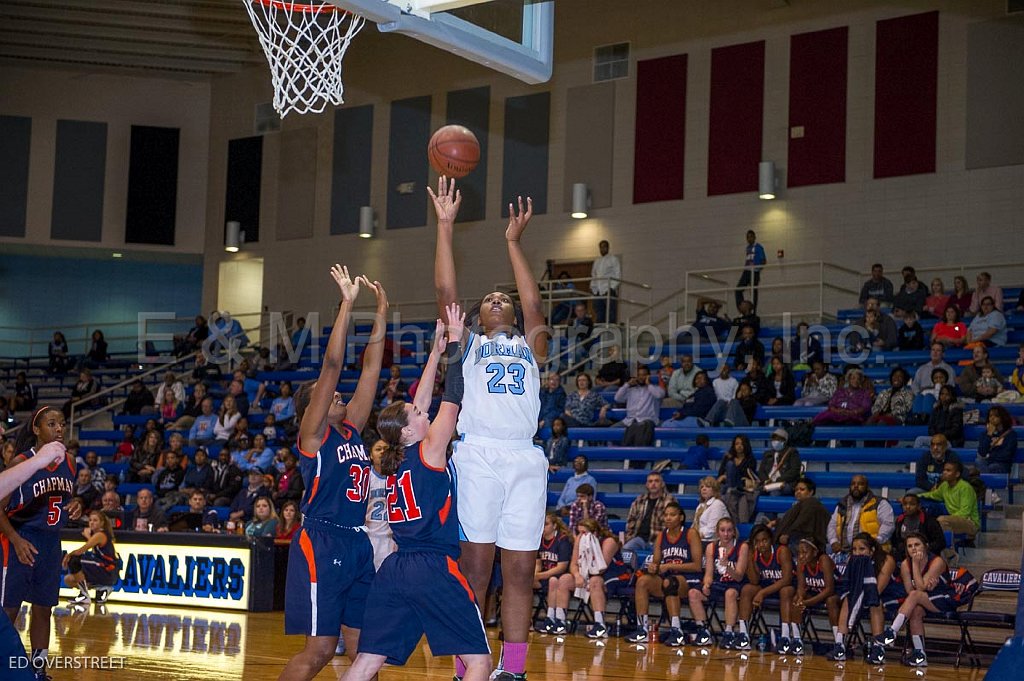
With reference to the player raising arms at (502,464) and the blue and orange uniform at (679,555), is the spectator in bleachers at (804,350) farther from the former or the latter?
the player raising arms at (502,464)

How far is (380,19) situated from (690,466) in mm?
8439

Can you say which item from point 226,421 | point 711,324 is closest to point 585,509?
point 711,324

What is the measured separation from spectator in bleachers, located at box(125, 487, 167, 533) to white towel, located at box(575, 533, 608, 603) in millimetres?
6202

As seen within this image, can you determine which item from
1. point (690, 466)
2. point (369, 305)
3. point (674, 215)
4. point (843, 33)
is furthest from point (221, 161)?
point (690, 466)

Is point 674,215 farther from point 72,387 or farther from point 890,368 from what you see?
point 72,387

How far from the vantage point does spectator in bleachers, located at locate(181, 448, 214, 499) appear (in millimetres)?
16219

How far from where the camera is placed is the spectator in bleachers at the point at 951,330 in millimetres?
14664

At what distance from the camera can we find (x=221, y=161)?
24859 millimetres

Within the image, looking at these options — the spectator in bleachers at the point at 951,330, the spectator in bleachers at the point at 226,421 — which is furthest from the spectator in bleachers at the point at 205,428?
the spectator in bleachers at the point at 951,330

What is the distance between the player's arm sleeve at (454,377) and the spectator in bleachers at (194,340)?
17638 millimetres

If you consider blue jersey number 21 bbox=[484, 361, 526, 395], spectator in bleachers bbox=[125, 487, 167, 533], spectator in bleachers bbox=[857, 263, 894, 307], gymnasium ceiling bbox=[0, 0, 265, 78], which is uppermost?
gymnasium ceiling bbox=[0, 0, 265, 78]

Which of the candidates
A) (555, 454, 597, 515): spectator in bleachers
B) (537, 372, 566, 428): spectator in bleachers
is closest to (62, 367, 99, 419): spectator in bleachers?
(537, 372, 566, 428): spectator in bleachers

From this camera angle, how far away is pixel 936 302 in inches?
619

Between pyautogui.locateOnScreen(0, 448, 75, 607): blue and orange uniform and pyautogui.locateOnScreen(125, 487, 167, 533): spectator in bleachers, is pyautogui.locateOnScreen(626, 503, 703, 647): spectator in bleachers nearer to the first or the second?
→ pyautogui.locateOnScreen(0, 448, 75, 607): blue and orange uniform
